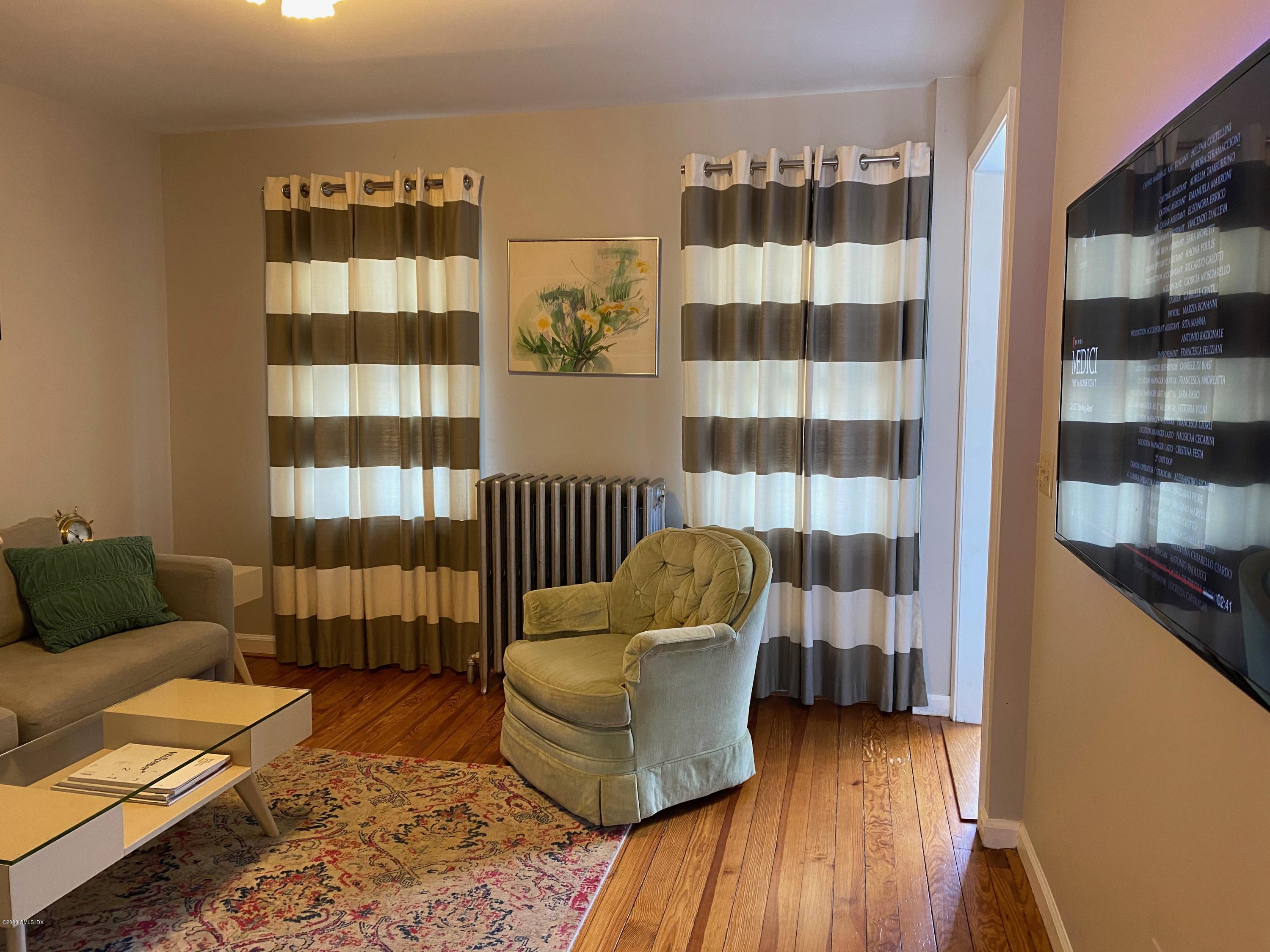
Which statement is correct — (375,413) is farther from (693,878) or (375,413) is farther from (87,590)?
(693,878)

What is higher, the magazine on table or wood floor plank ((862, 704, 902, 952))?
the magazine on table

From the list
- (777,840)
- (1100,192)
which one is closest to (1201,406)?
(1100,192)

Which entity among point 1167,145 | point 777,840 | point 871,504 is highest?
point 1167,145

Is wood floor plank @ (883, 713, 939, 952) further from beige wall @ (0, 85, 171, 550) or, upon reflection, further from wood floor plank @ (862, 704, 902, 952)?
beige wall @ (0, 85, 171, 550)

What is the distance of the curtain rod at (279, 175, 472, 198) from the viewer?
3.99 metres

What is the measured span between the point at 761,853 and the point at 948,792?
2.63 ft

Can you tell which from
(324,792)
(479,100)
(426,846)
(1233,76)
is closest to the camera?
(1233,76)

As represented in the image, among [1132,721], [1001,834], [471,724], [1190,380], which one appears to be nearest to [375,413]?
[471,724]

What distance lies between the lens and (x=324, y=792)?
3.01m

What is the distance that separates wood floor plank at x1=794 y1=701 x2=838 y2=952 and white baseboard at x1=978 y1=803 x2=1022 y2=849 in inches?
17.9

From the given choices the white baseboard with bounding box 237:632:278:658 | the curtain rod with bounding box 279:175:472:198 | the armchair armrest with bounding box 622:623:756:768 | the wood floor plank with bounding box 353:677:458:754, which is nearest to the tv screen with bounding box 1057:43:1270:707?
the armchair armrest with bounding box 622:623:756:768

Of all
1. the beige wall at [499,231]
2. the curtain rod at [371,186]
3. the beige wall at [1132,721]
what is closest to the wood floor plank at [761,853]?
the beige wall at [1132,721]

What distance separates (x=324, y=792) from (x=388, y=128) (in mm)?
2897

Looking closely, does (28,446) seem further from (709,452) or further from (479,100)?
(709,452)
